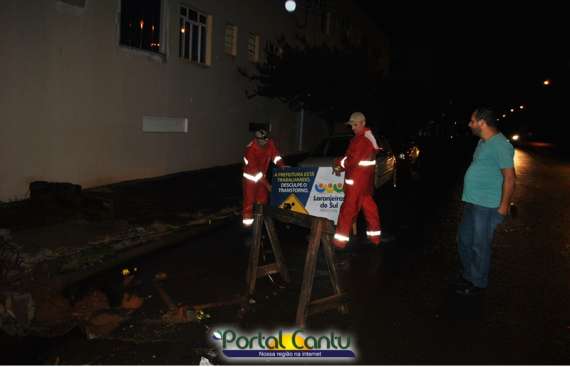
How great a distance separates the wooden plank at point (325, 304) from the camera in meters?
4.45

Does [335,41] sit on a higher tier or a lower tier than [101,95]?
higher

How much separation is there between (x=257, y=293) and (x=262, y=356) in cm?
137

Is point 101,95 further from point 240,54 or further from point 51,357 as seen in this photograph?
point 51,357

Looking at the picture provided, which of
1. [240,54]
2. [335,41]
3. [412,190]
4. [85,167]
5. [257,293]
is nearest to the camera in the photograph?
[257,293]

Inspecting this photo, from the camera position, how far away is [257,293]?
210 inches

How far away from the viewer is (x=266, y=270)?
213 inches

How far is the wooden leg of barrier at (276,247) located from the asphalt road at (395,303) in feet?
0.61

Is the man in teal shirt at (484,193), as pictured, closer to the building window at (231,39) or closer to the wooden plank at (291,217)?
the wooden plank at (291,217)

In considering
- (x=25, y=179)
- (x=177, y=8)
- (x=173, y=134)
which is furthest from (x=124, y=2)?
(x=25, y=179)

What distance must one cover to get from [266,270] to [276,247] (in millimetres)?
271

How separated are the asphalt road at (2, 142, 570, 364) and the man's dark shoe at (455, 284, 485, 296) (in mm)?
105

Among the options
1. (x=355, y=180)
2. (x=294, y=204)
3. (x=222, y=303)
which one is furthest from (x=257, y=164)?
(x=222, y=303)

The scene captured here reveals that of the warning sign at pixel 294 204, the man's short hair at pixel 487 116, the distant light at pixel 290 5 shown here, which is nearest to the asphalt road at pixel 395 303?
the warning sign at pixel 294 204

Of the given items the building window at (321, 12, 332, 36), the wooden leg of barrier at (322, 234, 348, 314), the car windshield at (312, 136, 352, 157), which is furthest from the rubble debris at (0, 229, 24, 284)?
the building window at (321, 12, 332, 36)
